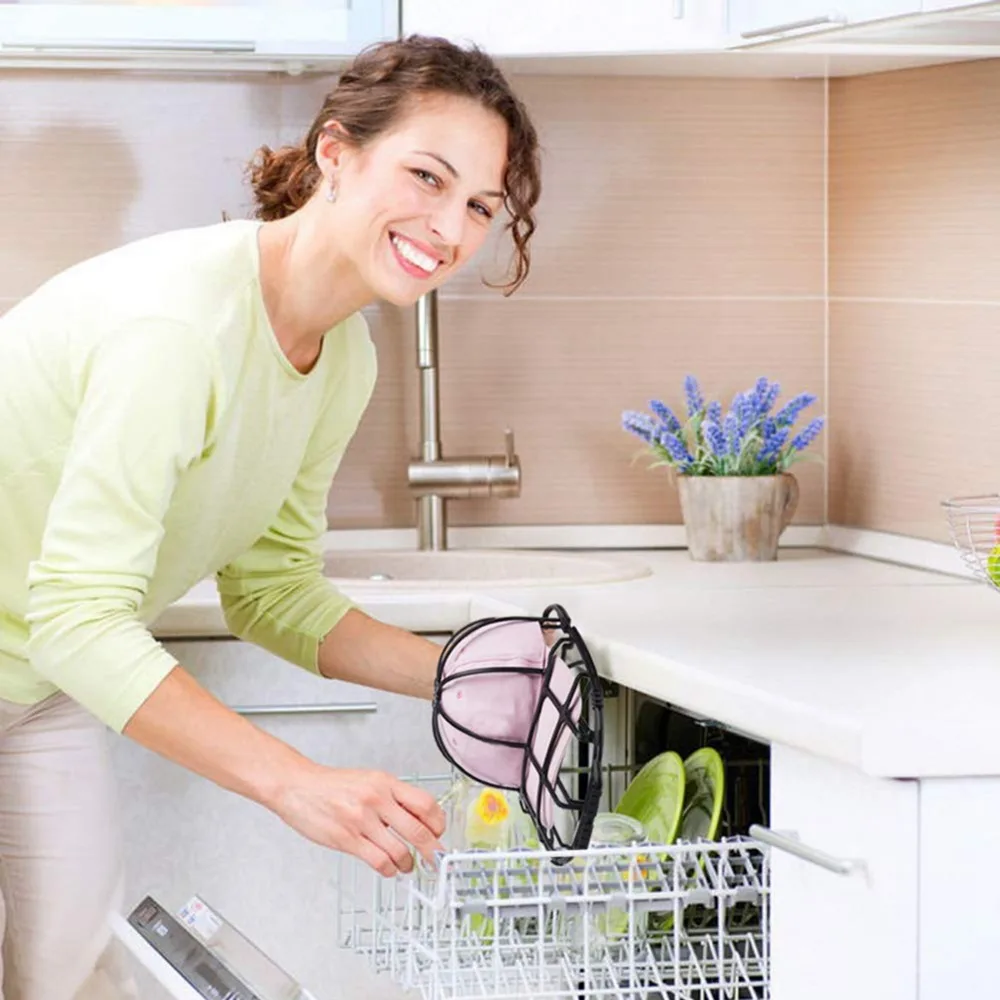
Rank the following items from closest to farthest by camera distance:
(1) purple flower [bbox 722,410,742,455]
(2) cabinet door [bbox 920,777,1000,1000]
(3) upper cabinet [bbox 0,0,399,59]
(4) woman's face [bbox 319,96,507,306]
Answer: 1. (2) cabinet door [bbox 920,777,1000,1000]
2. (4) woman's face [bbox 319,96,507,306]
3. (3) upper cabinet [bbox 0,0,399,59]
4. (1) purple flower [bbox 722,410,742,455]

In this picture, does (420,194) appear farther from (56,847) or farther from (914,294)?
(914,294)

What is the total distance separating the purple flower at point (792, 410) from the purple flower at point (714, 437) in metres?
0.08

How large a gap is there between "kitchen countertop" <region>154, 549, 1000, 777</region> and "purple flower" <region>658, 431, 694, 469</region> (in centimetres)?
13

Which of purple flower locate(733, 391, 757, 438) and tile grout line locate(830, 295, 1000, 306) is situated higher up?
tile grout line locate(830, 295, 1000, 306)

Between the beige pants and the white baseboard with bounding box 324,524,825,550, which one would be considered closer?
the beige pants

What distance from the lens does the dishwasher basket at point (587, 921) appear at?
140cm

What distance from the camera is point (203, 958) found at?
1.59 m

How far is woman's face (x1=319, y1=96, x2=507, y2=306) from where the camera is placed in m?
1.63

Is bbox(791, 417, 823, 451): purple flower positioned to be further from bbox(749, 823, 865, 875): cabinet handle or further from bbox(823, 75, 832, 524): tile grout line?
bbox(749, 823, 865, 875): cabinet handle

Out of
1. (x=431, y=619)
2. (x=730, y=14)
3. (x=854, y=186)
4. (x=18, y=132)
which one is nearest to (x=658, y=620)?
(x=431, y=619)

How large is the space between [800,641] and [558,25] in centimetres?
89

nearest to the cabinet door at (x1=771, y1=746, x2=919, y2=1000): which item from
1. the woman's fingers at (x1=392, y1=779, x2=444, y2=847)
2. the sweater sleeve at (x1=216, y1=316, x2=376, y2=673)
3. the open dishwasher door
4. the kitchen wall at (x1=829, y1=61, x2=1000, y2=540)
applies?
the woman's fingers at (x1=392, y1=779, x2=444, y2=847)

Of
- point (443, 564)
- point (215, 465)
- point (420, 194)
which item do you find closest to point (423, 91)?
point (420, 194)

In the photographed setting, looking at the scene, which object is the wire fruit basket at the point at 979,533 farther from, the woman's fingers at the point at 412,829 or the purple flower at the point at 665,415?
the woman's fingers at the point at 412,829
